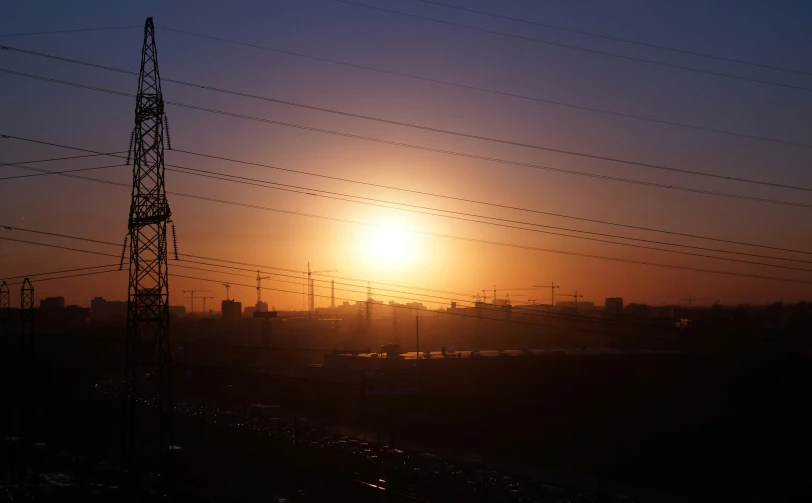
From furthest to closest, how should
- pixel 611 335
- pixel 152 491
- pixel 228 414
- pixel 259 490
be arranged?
pixel 611 335, pixel 228 414, pixel 259 490, pixel 152 491

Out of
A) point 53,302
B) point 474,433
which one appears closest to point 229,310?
point 53,302

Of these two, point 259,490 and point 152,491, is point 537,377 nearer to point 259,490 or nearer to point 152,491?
point 259,490

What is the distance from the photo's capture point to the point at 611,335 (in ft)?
243

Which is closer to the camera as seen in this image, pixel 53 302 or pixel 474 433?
pixel 474 433

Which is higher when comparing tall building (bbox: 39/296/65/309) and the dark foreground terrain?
tall building (bbox: 39/296/65/309)

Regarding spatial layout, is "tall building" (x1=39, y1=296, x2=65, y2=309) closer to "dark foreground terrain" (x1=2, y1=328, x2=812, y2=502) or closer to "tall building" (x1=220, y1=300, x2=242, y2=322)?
"tall building" (x1=220, y1=300, x2=242, y2=322)

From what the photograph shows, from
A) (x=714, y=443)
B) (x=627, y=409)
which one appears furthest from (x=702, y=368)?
(x=714, y=443)

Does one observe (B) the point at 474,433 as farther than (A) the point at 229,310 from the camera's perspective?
No

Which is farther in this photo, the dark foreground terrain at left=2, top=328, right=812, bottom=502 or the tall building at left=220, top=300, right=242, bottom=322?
the tall building at left=220, top=300, right=242, bottom=322

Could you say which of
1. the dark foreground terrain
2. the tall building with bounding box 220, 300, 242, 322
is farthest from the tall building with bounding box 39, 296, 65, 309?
the dark foreground terrain

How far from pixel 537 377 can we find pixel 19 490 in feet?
106

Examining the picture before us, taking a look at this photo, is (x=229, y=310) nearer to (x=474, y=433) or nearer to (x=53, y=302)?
(x=53, y=302)

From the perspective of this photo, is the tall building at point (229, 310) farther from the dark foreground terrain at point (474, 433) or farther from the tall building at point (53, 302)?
the dark foreground terrain at point (474, 433)

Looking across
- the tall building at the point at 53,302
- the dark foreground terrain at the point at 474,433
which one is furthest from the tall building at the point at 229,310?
the dark foreground terrain at the point at 474,433
